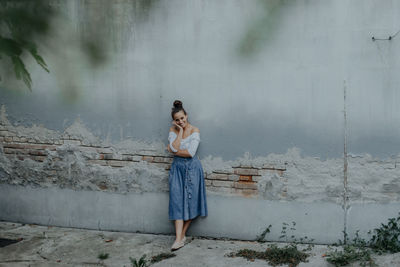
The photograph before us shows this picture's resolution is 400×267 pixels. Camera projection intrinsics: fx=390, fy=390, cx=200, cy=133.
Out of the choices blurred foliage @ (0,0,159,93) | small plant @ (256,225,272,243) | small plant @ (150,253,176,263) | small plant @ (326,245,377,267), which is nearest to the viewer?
small plant @ (326,245,377,267)

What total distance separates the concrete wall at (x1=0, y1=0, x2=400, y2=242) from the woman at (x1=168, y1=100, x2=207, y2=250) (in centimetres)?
21

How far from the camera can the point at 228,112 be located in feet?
14.6

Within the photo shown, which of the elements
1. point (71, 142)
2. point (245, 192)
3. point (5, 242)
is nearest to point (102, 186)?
point (71, 142)

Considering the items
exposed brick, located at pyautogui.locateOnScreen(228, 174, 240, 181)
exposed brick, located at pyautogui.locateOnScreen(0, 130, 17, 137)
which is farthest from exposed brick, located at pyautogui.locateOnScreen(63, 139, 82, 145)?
exposed brick, located at pyautogui.locateOnScreen(228, 174, 240, 181)

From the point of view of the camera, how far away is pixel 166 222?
470 centimetres

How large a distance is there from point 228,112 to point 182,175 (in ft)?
2.90

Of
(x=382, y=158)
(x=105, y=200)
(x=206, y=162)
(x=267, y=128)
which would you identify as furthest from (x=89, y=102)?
(x=382, y=158)

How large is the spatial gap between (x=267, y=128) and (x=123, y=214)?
2053 millimetres

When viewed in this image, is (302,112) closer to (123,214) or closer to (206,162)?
(206,162)

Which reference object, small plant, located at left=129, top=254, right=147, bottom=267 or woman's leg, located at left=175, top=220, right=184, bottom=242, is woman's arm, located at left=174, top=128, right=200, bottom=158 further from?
small plant, located at left=129, top=254, right=147, bottom=267

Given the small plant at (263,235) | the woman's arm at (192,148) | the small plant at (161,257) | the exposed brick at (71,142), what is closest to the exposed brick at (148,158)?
the woman's arm at (192,148)

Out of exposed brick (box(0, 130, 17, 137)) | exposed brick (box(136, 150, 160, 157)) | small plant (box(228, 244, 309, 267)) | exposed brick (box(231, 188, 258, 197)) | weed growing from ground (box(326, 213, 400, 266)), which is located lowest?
small plant (box(228, 244, 309, 267))

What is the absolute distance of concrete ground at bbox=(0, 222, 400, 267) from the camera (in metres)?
3.94

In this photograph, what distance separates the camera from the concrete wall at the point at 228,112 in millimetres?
4133
